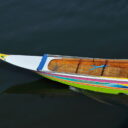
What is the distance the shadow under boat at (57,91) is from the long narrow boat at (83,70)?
0.29 m

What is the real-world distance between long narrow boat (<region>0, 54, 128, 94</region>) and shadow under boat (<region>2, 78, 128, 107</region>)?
0.96 feet

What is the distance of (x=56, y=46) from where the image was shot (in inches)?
798

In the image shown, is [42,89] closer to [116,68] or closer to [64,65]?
[64,65]

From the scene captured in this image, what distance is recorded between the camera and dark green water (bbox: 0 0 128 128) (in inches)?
607

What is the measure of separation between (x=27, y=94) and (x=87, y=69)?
3.88 meters

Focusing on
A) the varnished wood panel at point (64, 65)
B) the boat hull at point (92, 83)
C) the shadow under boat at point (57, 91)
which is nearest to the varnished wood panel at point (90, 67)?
the varnished wood panel at point (64, 65)

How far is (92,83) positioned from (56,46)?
511cm

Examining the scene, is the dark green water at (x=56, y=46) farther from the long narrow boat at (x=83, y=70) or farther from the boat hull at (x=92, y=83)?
the long narrow boat at (x=83, y=70)

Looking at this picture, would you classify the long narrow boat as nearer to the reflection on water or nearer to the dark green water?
the reflection on water

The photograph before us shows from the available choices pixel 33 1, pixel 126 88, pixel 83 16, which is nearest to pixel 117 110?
pixel 126 88

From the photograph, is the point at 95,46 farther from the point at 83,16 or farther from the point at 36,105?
the point at 36,105

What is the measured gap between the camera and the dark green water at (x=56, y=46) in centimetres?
1541

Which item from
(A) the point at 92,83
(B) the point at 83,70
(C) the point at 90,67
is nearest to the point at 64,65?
(B) the point at 83,70

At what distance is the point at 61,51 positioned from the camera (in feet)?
65.2
